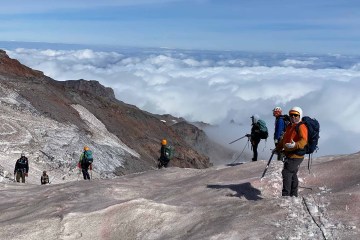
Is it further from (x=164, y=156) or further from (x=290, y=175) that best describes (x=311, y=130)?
(x=164, y=156)

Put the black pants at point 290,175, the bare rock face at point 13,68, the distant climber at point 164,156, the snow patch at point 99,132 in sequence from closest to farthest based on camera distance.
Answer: the black pants at point 290,175, the distant climber at point 164,156, the snow patch at point 99,132, the bare rock face at point 13,68

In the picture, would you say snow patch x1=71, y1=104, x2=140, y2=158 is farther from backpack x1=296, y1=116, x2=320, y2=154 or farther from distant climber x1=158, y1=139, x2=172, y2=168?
backpack x1=296, y1=116, x2=320, y2=154

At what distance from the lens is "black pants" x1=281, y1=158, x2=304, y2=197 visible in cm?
1216

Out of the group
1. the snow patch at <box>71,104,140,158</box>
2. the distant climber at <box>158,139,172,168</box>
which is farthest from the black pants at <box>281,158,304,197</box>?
the snow patch at <box>71,104,140,158</box>

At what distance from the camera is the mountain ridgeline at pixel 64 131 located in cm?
3812

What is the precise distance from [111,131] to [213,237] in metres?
45.9

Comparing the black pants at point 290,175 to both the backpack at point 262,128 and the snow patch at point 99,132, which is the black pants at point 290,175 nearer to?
the backpack at point 262,128

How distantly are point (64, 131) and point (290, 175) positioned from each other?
33.5m

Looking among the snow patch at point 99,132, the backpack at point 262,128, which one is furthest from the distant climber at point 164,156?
the snow patch at point 99,132

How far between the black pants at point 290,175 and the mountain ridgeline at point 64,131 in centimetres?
2324

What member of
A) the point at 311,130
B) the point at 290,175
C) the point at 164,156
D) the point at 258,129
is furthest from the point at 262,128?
the point at 164,156

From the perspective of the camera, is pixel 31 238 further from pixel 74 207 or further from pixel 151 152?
pixel 151 152

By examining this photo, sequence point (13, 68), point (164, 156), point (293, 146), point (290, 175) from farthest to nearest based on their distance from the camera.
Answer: point (13, 68) < point (164, 156) < point (290, 175) < point (293, 146)

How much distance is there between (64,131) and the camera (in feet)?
143
